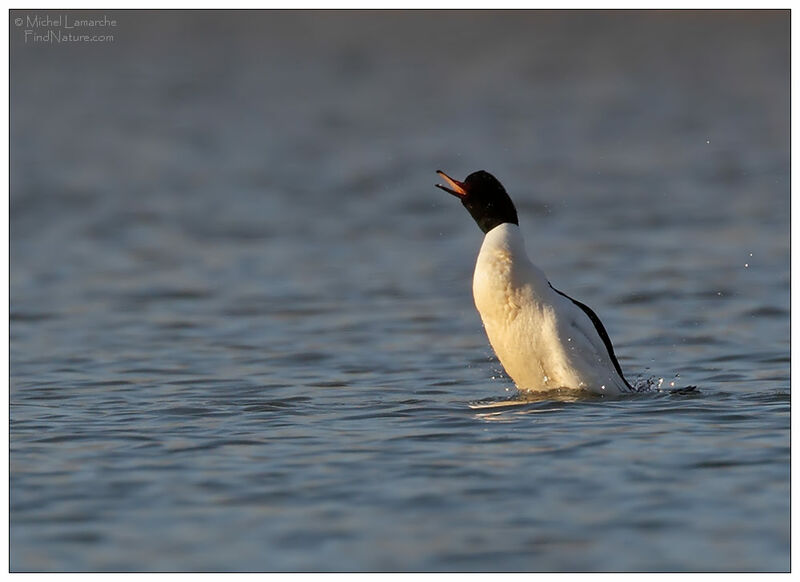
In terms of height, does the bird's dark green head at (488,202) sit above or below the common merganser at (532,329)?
above

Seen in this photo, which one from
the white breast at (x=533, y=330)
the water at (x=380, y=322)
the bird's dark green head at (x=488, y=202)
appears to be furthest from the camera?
the bird's dark green head at (x=488, y=202)

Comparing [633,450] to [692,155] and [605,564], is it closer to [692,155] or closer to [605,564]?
[605,564]

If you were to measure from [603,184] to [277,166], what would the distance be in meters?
5.51

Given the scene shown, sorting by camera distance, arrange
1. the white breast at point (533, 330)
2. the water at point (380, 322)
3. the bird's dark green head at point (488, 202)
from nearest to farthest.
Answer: the water at point (380, 322) → the white breast at point (533, 330) → the bird's dark green head at point (488, 202)

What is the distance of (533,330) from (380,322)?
3854 millimetres

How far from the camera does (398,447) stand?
873 cm

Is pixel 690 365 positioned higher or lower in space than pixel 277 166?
lower

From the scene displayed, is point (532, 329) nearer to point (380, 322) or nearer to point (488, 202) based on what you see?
point (488, 202)

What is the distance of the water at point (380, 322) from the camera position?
7281 mm

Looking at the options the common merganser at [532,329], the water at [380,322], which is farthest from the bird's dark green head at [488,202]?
the water at [380,322]

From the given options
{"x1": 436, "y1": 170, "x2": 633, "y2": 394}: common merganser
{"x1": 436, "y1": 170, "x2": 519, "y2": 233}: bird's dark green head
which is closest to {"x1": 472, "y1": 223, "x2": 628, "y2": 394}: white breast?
{"x1": 436, "y1": 170, "x2": 633, "y2": 394}: common merganser

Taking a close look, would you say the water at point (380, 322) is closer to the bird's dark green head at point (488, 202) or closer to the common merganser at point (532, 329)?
the common merganser at point (532, 329)

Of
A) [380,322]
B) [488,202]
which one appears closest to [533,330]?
[488,202]
